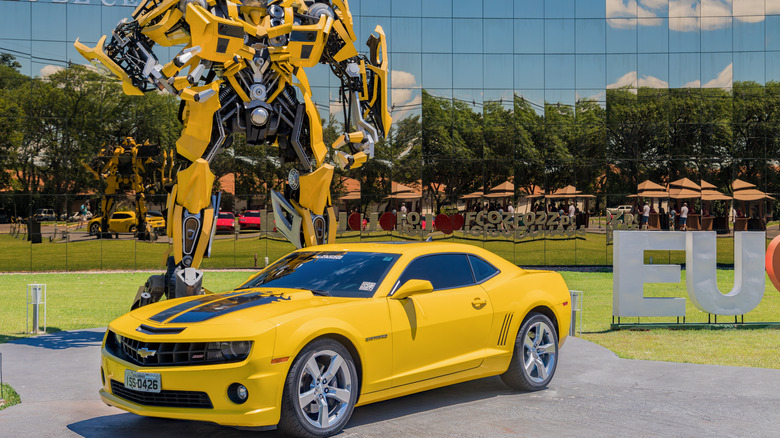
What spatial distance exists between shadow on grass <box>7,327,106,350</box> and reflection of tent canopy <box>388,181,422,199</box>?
1774cm

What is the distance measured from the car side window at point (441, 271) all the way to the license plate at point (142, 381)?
2.11 meters

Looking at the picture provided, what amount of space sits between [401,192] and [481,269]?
21.4 metres

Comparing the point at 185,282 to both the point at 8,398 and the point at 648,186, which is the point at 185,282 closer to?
the point at 8,398

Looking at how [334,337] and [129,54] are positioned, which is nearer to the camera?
[334,337]

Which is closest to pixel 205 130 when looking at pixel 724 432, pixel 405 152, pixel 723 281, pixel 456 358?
pixel 456 358

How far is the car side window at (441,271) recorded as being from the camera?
6.97m

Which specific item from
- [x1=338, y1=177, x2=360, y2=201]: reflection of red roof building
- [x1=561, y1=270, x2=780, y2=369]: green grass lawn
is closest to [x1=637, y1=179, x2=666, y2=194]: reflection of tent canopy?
[x1=338, y1=177, x2=360, y2=201]: reflection of red roof building

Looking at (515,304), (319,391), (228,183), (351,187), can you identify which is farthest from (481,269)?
(228,183)

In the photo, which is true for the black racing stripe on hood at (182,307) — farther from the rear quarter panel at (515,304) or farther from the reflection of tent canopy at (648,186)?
the reflection of tent canopy at (648,186)

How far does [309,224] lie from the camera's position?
1152 centimetres

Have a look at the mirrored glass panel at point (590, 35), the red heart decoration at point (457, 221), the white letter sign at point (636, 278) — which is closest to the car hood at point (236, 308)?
the white letter sign at point (636, 278)

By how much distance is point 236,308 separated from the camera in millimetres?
6070

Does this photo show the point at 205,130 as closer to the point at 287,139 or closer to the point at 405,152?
the point at 287,139

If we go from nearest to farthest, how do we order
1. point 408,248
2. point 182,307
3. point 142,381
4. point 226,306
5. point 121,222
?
1. point 142,381
2. point 226,306
3. point 182,307
4. point 408,248
5. point 121,222
